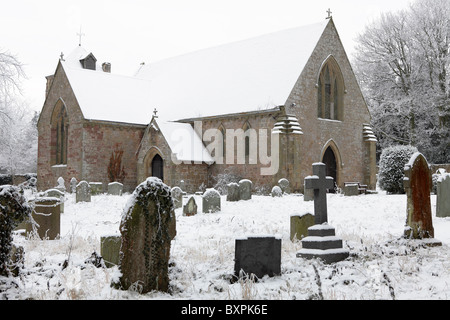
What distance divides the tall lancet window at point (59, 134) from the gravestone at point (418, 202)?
22.9 m

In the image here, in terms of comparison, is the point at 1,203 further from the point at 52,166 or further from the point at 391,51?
the point at 391,51

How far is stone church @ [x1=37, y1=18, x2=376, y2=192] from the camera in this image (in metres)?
22.7

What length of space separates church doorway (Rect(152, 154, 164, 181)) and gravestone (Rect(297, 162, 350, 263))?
57.5 feet

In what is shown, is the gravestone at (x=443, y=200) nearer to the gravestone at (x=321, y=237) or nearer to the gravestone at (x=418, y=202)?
the gravestone at (x=418, y=202)

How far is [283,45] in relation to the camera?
25.8 m

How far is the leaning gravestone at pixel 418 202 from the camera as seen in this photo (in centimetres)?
797

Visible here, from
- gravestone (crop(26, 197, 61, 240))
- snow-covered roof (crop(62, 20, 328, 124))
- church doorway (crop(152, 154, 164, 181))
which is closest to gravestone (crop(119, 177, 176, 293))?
gravestone (crop(26, 197, 61, 240))

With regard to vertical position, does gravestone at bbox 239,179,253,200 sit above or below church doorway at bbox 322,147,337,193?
below

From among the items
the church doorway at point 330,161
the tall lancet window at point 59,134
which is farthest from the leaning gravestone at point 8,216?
the tall lancet window at point 59,134

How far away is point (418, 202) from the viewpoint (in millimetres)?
8055

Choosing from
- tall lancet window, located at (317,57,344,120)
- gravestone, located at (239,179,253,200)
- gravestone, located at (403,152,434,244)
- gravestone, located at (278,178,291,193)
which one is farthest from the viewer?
tall lancet window, located at (317,57,344,120)

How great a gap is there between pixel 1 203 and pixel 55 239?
480cm

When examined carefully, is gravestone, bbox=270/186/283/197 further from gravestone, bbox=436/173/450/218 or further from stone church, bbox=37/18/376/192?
gravestone, bbox=436/173/450/218

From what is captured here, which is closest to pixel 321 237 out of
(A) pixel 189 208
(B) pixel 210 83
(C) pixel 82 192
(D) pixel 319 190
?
(D) pixel 319 190
